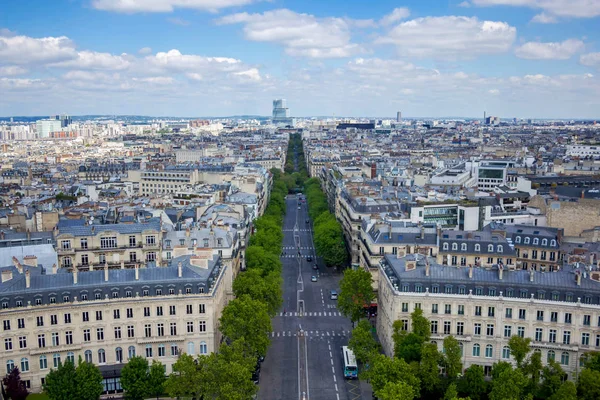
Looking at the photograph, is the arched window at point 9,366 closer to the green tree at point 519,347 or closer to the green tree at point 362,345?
the green tree at point 362,345

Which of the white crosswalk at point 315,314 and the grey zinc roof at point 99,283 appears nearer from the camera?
the grey zinc roof at point 99,283

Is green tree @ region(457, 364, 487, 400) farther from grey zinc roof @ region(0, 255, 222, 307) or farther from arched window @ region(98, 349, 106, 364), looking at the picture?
arched window @ region(98, 349, 106, 364)

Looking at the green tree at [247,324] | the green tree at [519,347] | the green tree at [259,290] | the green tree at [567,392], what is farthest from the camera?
the green tree at [259,290]

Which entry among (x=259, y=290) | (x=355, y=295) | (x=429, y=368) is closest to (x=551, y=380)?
(x=429, y=368)

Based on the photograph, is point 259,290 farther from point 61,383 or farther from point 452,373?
point 452,373

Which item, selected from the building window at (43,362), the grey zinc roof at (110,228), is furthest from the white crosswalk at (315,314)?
the building window at (43,362)

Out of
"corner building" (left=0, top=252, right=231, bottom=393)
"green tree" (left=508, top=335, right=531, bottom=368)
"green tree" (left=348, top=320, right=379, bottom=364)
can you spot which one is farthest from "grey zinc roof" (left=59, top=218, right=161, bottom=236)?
"green tree" (left=508, top=335, right=531, bottom=368)
